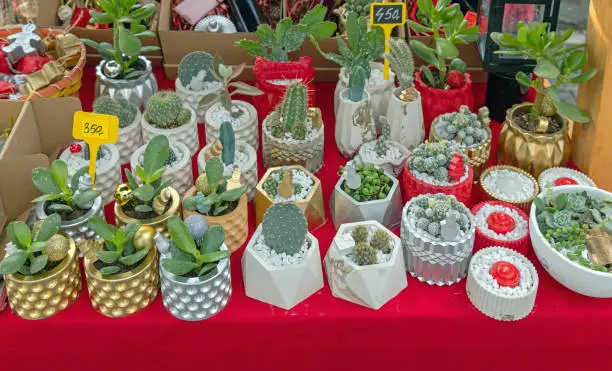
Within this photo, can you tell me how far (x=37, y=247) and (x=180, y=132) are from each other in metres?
0.55

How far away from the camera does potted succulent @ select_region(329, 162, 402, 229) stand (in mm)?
1657

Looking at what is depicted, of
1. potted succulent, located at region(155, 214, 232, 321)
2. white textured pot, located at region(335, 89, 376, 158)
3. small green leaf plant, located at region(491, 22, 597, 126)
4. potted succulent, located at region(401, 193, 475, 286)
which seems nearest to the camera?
potted succulent, located at region(155, 214, 232, 321)

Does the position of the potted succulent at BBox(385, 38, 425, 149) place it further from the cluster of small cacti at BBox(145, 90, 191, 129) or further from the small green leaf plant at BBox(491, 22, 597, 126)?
the cluster of small cacti at BBox(145, 90, 191, 129)

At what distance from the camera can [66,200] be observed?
1591 mm

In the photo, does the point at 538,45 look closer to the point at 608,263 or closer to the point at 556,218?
the point at 556,218

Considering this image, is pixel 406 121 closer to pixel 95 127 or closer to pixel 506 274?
pixel 506 274

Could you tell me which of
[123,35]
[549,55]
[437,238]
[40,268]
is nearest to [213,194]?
[40,268]

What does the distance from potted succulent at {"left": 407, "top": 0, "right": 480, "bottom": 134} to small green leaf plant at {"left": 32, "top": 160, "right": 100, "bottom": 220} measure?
94 cm

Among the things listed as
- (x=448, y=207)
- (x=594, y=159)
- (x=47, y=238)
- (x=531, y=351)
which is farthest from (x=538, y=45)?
(x=47, y=238)

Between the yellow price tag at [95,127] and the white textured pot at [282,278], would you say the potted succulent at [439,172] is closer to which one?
the white textured pot at [282,278]

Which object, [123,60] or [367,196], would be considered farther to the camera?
[123,60]

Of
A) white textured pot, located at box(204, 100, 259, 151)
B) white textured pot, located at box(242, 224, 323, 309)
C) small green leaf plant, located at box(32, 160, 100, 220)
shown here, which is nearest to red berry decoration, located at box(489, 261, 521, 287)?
white textured pot, located at box(242, 224, 323, 309)

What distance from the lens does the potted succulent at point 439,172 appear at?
5.46 feet

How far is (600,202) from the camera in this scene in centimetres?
162
